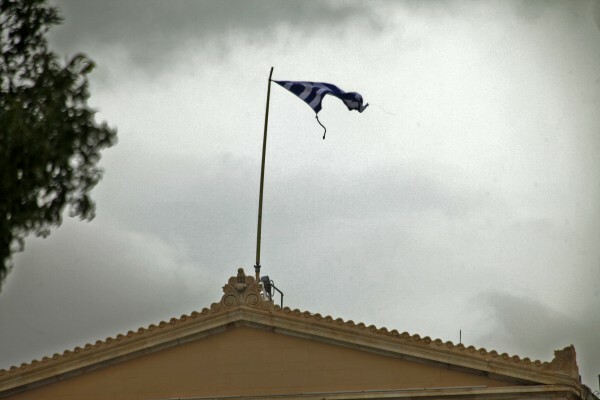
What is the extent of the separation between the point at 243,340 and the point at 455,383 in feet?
16.9

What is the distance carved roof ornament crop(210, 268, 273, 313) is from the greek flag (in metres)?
6.81

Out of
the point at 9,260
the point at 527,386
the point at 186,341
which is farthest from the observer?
the point at 186,341

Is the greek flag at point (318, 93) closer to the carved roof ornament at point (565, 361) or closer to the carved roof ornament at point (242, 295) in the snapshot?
the carved roof ornament at point (242, 295)

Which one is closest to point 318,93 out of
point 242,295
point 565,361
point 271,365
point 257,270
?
point 257,270

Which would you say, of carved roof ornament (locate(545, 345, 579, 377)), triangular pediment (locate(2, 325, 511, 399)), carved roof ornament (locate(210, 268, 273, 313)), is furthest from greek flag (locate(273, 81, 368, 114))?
carved roof ornament (locate(545, 345, 579, 377))

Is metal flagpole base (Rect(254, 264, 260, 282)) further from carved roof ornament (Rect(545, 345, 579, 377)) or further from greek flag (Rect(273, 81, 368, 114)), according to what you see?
carved roof ornament (Rect(545, 345, 579, 377))

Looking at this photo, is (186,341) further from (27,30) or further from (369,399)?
(27,30)

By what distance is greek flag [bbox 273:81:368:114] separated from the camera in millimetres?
40688

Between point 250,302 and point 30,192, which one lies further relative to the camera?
point 250,302

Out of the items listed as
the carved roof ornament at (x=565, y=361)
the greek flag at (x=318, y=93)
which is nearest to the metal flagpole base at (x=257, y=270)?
the greek flag at (x=318, y=93)

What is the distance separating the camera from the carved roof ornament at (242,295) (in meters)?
35.5

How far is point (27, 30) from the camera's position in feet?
79.9

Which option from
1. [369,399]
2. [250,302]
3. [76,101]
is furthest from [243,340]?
[76,101]

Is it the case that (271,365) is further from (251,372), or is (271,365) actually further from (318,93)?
(318,93)
